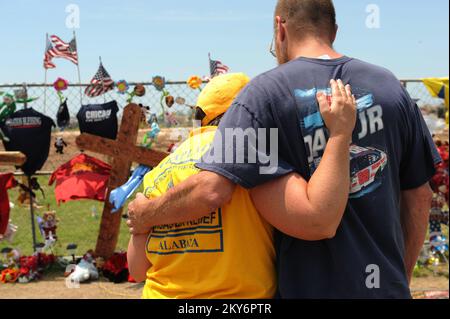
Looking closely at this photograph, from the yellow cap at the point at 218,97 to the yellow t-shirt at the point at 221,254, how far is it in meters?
0.14

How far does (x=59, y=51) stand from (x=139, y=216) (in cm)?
618

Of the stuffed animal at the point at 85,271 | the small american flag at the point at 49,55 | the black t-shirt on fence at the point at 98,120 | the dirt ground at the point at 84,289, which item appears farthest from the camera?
the small american flag at the point at 49,55

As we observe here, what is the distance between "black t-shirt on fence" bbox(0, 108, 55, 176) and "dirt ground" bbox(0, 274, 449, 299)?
136cm

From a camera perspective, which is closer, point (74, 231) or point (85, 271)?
point (85, 271)

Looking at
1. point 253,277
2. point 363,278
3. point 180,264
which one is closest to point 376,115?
point 363,278

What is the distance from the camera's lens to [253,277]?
1785 mm

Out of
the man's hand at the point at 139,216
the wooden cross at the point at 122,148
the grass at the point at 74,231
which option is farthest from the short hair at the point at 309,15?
the grass at the point at 74,231

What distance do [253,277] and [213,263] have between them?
0.44ft

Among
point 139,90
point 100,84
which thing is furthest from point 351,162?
Result: point 100,84

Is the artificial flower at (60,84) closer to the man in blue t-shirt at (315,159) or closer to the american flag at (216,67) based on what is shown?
the american flag at (216,67)

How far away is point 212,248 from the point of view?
71.1 inches

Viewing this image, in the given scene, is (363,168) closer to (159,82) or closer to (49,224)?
(159,82)

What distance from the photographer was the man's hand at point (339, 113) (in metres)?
1.65

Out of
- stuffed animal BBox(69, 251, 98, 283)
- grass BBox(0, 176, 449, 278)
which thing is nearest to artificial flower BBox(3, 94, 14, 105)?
grass BBox(0, 176, 449, 278)
